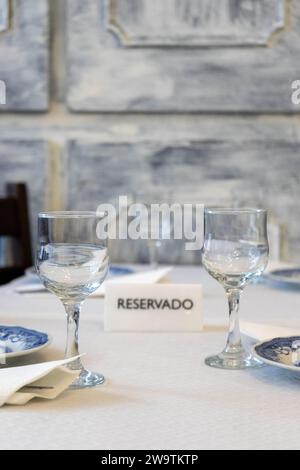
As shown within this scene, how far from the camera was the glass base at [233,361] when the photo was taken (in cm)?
76

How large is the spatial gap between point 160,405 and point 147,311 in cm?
34

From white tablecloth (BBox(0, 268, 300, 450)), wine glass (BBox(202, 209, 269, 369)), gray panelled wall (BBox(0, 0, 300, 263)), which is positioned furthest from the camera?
gray panelled wall (BBox(0, 0, 300, 263))

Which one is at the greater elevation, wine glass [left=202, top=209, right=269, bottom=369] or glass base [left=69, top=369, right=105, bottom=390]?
wine glass [left=202, top=209, right=269, bottom=369]

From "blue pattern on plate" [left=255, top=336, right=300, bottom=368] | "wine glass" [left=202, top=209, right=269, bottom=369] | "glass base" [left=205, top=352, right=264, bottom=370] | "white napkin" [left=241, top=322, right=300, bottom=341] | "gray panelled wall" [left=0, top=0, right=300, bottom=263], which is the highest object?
"gray panelled wall" [left=0, top=0, right=300, bottom=263]

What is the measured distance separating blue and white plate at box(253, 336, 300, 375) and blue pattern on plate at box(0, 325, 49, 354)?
24 cm

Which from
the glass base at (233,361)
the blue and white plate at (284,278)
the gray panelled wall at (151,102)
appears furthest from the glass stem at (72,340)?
the gray panelled wall at (151,102)

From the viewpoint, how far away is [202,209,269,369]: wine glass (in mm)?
799

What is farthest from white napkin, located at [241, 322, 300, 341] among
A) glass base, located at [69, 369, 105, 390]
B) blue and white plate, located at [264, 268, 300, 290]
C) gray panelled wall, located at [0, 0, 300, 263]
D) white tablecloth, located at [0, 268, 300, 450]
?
gray panelled wall, located at [0, 0, 300, 263]

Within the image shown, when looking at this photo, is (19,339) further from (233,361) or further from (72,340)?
(233,361)

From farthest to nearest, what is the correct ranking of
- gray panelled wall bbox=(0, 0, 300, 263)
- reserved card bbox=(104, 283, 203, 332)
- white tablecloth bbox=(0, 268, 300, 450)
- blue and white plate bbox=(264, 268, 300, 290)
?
gray panelled wall bbox=(0, 0, 300, 263) < blue and white plate bbox=(264, 268, 300, 290) < reserved card bbox=(104, 283, 203, 332) < white tablecloth bbox=(0, 268, 300, 450)

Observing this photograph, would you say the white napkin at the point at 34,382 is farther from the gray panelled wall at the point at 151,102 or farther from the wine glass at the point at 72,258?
the gray panelled wall at the point at 151,102

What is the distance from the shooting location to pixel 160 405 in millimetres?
625

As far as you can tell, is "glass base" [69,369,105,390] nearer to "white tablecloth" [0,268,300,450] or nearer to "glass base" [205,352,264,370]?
"white tablecloth" [0,268,300,450]

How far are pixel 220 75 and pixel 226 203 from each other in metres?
0.37
